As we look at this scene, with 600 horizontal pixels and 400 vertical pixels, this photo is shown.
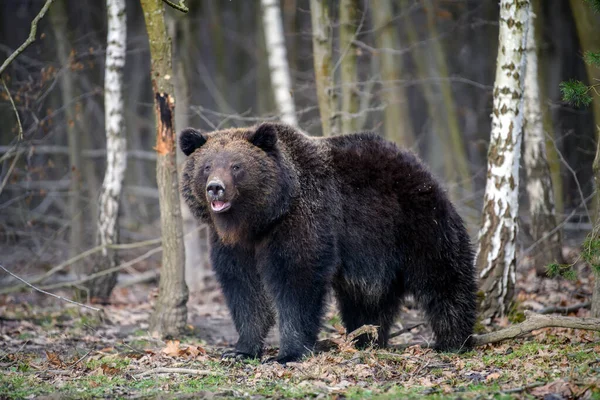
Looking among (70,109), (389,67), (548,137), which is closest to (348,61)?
(548,137)

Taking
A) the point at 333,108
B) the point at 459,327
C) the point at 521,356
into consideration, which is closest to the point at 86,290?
the point at 333,108

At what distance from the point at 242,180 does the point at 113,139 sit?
194 inches

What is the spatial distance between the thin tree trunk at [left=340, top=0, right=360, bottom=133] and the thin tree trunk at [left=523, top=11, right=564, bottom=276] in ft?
9.24

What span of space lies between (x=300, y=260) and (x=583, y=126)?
27.5 ft

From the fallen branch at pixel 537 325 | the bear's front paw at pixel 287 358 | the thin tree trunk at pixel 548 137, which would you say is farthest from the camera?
the thin tree trunk at pixel 548 137

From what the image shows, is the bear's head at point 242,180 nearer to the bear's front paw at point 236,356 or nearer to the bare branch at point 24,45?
the bear's front paw at point 236,356

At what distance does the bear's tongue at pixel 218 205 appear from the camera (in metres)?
7.44

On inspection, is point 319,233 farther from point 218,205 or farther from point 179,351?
point 179,351

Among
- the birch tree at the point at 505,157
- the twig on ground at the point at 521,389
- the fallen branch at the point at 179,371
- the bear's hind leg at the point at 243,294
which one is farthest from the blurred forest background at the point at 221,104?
A: the twig on ground at the point at 521,389

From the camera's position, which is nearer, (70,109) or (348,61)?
(348,61)

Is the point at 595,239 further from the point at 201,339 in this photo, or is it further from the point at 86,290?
the point at 86,290

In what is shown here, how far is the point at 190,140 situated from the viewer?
315 inches

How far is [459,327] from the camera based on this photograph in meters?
8.35

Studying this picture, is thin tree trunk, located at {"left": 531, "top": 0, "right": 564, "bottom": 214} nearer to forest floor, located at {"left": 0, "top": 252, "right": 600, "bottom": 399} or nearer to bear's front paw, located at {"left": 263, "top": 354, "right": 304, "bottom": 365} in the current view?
forest floor, located at {"left": 0, "top": 252, "right": 600, "bottom": 399}
